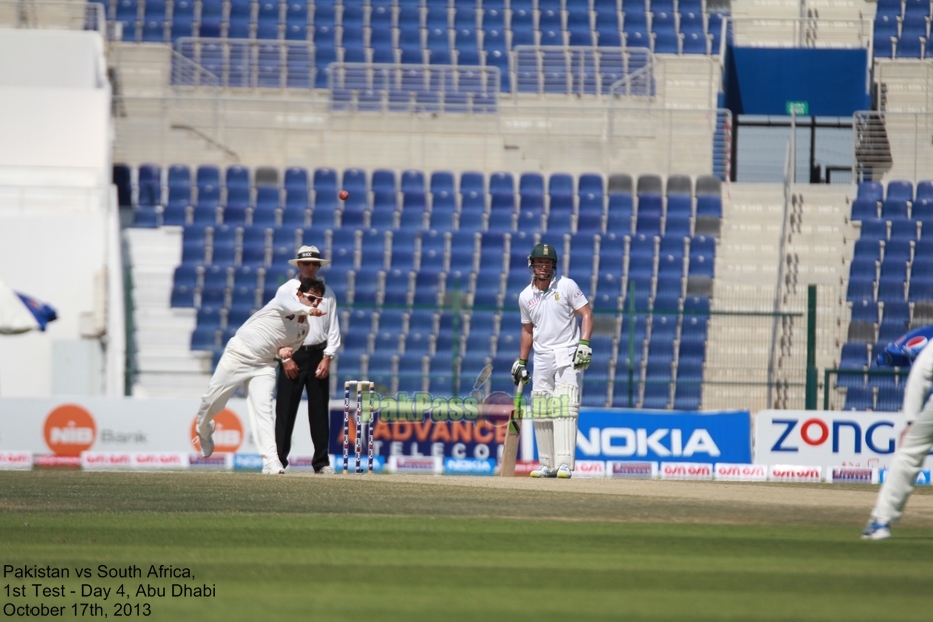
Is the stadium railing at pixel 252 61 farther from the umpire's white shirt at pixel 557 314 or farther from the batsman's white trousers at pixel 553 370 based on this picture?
the batsman's white trousers at pixel 553 370

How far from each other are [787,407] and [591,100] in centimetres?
848

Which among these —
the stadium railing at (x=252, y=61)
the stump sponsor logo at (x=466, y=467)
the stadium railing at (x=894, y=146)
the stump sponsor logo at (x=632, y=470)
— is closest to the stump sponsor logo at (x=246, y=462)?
the stump sponsor logo at (x=466, y=467)

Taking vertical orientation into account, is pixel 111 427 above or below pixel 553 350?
below

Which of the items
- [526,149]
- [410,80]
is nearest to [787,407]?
[526,149]

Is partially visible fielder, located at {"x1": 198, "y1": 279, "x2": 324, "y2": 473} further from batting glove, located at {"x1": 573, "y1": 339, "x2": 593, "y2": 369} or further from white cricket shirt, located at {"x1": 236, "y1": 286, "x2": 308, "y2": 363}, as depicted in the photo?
batting glove, located at {"x1": 573, "y1": 339, "x2": 593, "y2": 369}

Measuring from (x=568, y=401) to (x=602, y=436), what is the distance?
451 cm

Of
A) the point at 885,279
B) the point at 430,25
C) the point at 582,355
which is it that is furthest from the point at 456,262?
the point at 582,355

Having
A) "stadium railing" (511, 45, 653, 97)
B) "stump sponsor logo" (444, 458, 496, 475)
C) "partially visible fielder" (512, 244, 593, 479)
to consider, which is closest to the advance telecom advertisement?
"stump sponsor logo" (444, 458, 496, 475)

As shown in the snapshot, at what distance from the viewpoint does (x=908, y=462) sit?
7129 mm

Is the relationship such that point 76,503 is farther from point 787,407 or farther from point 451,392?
point 787,407

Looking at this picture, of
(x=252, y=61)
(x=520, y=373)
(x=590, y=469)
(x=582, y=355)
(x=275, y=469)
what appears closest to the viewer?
(x=582, y=355)

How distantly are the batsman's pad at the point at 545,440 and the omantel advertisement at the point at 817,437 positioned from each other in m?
4.74

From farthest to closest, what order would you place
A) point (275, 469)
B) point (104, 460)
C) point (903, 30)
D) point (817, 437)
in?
point (903, 30) < point (817, 437) < point (104, 460) < point (275, 469)

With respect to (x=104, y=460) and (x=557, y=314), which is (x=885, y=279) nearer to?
(x=557, y=314)
